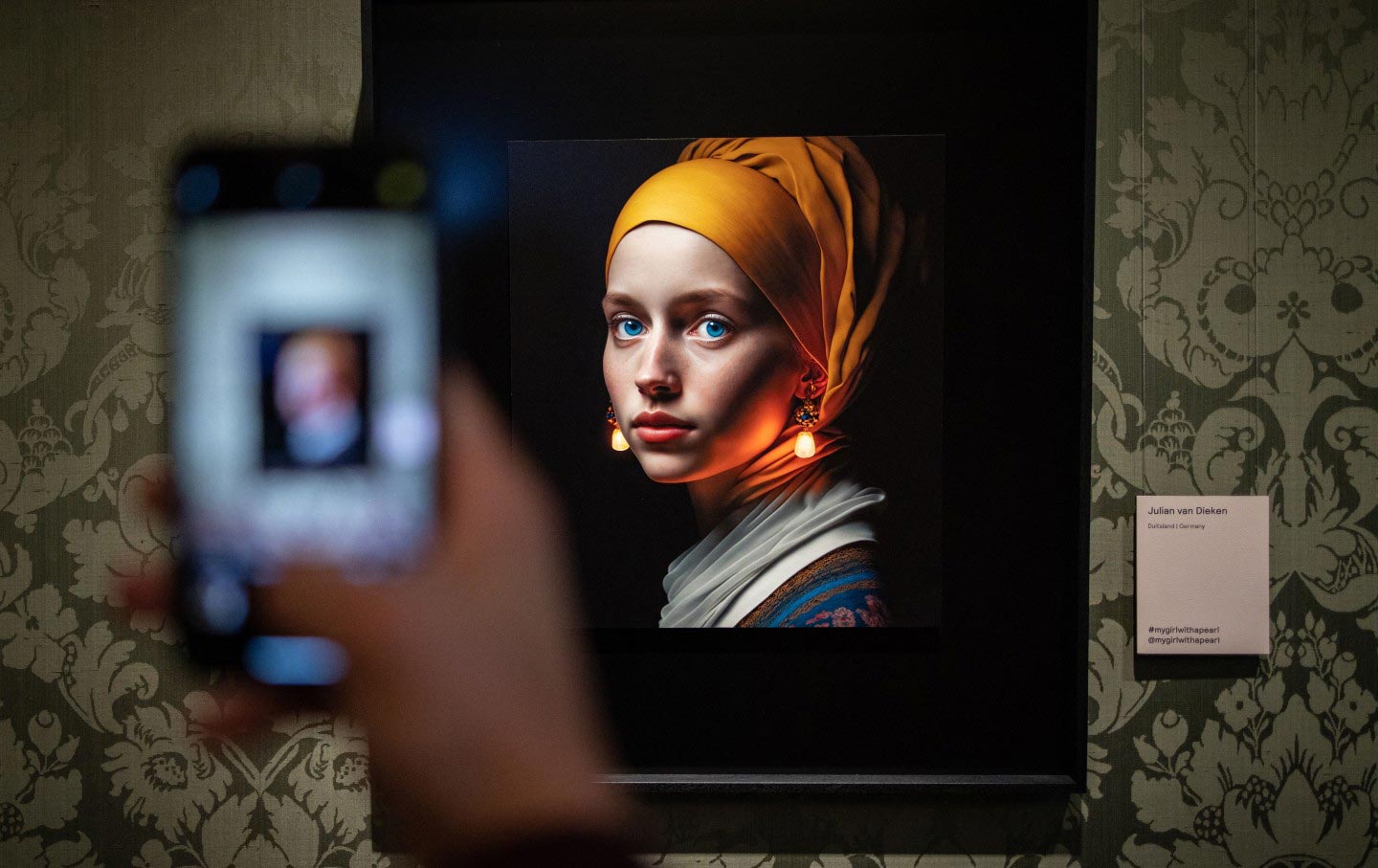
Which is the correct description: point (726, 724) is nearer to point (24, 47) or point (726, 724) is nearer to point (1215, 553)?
point (1215, 553)

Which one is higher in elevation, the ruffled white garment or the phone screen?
the phone screen

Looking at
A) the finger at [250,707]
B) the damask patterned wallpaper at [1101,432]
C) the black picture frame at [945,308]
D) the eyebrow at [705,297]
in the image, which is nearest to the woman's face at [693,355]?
the eyebrow at [705,297]

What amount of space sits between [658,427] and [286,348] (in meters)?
0.29

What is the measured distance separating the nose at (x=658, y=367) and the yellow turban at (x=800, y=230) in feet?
0.27

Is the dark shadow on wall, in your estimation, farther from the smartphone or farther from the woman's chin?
the smartphone

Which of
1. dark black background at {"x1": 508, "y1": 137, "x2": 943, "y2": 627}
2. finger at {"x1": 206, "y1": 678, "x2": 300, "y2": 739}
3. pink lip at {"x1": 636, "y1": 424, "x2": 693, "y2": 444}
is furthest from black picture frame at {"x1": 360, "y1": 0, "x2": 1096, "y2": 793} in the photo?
finger at {"x1": 206, "y1": 678, "x2": 300, "y2": 739}

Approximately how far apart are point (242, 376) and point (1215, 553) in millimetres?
792

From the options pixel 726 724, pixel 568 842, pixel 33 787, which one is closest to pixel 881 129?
pixel 726 724

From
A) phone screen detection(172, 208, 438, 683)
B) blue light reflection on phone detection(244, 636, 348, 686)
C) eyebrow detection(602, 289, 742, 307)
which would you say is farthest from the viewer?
eyebrow detection(602, 289, 742, 307)

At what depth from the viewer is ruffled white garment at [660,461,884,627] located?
0.69 metres

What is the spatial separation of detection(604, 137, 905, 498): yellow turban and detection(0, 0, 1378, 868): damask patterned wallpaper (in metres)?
0.22

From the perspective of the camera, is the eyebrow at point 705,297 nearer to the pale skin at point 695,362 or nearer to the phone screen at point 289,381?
the pale skin at point 695,362

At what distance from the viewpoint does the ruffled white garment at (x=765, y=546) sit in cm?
69

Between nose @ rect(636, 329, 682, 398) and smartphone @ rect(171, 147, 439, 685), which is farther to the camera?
nose @ rect(636, 329, 682, 398)
